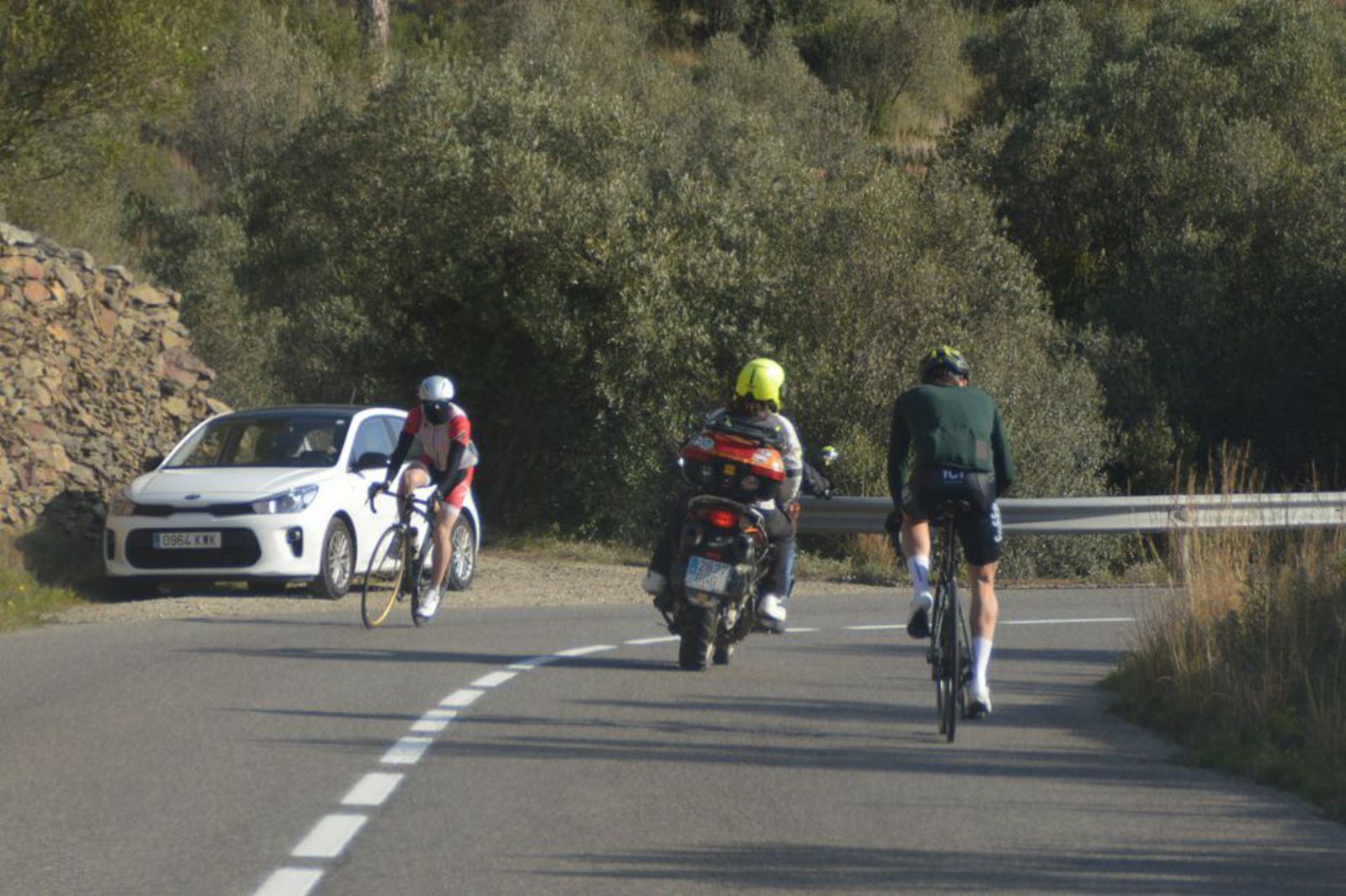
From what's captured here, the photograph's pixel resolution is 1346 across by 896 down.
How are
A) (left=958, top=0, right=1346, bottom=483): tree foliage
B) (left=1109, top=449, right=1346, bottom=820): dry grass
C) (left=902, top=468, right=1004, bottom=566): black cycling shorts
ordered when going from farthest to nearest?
1. (left=958, top=0, right=1346, bottom=483): tree foliage
2. (left=902, top=468, right=1004, bottom=566): black cycling shorts
3. (left=1109, top=449, right=1346, bottom=820): dry grass

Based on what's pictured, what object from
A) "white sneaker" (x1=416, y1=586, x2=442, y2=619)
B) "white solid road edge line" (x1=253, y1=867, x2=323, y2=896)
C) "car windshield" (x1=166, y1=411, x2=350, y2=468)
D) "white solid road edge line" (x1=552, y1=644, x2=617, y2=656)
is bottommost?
"white solid road edge line" (x1=253, y1=867, x2=323, y2=896)

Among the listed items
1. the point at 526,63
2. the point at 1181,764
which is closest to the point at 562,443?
the point at 526,63

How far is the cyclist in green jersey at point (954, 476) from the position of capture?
9.65m

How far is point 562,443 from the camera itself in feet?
87.8

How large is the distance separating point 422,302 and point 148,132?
124 ft

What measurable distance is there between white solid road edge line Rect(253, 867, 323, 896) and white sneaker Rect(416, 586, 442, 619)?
8410 mm

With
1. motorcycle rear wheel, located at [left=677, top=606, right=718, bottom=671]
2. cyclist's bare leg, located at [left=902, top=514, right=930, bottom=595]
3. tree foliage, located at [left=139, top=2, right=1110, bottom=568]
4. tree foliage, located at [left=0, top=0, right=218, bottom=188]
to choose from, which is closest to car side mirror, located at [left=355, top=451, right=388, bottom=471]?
motorcycle rear wheel, located at [left=677, top=606, right=718, bottom=671]

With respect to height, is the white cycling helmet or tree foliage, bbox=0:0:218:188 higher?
tree foliage, bbox=0:0:218:188

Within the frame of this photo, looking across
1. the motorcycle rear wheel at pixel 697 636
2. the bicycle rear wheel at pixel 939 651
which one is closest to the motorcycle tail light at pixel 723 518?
the motorcycle rear wheel at pixel 697 636

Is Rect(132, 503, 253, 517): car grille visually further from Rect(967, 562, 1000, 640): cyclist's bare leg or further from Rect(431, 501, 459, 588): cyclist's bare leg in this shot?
Rect(967, 562, 1000, 640): cyclist's bare leg

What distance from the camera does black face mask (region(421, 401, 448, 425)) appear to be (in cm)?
1519

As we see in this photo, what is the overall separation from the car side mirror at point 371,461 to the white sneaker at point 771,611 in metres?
5.67

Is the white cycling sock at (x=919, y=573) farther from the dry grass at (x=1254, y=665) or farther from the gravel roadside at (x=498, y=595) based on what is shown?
the gravel roadside at (x=498, y=595)

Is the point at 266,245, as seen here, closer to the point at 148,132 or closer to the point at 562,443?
the point at 562,443
